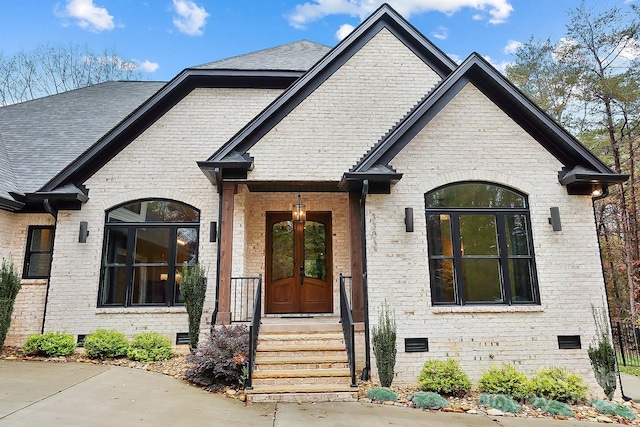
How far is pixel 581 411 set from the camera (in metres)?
5.07

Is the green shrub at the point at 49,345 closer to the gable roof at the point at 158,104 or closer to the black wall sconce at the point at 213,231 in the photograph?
the gable roof at the point at 158,104

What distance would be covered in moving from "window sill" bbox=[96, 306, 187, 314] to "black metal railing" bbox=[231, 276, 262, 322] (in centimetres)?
109

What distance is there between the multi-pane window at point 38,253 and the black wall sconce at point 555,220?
30.8 ft

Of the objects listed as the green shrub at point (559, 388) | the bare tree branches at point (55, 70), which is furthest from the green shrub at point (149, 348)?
the bare tree branches at point (55, 70)

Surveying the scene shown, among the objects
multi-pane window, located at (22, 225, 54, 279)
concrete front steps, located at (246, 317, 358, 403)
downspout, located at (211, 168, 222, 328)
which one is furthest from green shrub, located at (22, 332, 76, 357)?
concrete front steps, located at (246, 317, 358, 403)

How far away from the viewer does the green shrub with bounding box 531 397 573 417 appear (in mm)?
4871

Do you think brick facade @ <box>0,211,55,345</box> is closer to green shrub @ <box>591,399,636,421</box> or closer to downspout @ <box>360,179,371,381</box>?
downspout @ <box>360,179,371,381</box>

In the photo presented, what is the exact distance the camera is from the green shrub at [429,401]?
4.91m

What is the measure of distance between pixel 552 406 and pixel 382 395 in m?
2.17

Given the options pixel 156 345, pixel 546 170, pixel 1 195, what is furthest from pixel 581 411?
pixel 1 195

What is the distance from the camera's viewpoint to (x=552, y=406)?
495 centimetres

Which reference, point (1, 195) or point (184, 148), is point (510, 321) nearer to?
point (184, 148)

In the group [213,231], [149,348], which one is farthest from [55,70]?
[149,348]

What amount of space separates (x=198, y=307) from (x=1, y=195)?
4387 millimetres
